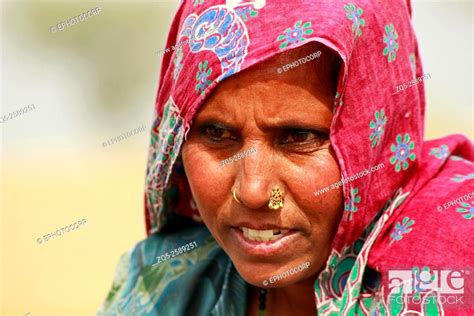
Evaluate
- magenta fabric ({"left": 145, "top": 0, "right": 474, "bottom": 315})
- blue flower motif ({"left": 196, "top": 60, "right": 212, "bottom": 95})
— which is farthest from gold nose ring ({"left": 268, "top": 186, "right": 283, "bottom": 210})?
blue flower motif ({"left": 196, "top": 60, "right": 212, "bottom": 95})

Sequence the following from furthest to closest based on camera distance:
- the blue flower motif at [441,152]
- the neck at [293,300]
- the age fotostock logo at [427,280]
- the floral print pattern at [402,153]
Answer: the neck at [293,300] < the blue flower motif at [441,152] < the floral print pattern at [402,153] < the age fotostock logo at [427,280]

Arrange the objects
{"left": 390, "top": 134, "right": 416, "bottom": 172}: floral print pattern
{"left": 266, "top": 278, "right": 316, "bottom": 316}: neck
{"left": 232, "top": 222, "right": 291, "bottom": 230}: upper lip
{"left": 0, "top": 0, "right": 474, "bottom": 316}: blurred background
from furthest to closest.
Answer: {"left": 0, "top": 0, "right": 474, "bottom": 316}: blurred background, {"left": 266, "top": 278, "right": 316, "bottom": 316}: neck, {"left": 390, "top": 134, "right": 416, "bottom": 172}: floral print pattern, {"left": 232, "top": 222, "right": 291, "bottom": 230}: upper lip

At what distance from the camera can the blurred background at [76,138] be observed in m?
6.79

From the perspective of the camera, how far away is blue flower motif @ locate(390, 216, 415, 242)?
7.19 feet

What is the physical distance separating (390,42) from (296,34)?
0.30m

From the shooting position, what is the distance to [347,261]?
2328mm

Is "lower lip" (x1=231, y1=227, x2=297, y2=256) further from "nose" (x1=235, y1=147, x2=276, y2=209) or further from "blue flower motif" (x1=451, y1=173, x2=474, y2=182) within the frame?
"blue flower motif" (x1=451, y1=173, x2=474, y2=182)

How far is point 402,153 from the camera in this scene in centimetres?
229

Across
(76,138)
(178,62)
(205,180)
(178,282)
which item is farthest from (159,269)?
(76,138)

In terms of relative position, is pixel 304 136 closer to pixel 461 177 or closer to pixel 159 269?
pixel 461 177

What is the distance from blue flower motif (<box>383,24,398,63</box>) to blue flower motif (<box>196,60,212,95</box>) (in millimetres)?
500

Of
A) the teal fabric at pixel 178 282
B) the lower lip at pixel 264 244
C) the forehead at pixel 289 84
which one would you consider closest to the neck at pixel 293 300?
the teal fabric at pixel 178 282

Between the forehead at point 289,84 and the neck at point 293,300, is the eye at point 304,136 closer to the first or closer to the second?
the forehead at point 289,84

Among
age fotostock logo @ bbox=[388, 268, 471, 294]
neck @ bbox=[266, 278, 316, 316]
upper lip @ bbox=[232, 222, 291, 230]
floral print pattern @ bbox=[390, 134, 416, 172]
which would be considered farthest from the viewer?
neck @ bbox=[266, 278, 316, 316]
